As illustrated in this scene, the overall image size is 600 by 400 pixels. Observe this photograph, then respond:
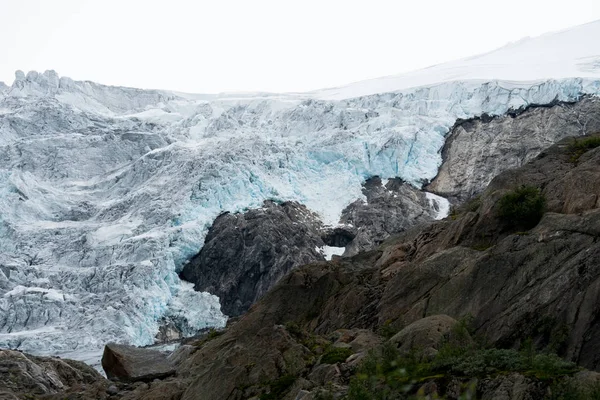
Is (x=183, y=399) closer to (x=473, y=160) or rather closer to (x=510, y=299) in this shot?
(x=510, y=299)

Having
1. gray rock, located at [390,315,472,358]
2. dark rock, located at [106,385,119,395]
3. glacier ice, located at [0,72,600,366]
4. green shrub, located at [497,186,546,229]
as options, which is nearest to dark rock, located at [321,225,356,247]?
glacier ice, located at [0,72,600,366]

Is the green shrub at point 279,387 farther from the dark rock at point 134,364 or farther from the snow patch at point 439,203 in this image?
the snow patch at point 439,203

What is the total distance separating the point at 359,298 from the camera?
18938mm

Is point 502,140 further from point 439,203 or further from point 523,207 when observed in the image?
point 523,207

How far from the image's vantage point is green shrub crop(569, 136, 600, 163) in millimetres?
19594

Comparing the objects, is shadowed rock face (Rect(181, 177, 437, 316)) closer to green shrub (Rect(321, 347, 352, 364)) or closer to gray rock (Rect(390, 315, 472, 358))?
green shrub (Rect(321, 347, 352, 364))

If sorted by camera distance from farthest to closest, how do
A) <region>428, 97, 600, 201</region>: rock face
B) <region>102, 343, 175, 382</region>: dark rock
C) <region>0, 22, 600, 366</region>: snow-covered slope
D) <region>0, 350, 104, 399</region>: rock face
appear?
<region>428, 97, 600, 201</region>: rock face < <region>0, 22, 600, 366</region>: snow-covered slope < <region>102, 343, 175, 382</region>: dark rock < <region>0, 350, 104, 399</region>: rock face

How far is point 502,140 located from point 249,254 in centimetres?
2599

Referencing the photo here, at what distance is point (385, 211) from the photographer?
6000cm

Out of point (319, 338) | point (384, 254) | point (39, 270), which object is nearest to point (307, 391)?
point (319, 338)

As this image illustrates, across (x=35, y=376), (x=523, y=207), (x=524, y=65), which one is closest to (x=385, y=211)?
(x=524, y=65)

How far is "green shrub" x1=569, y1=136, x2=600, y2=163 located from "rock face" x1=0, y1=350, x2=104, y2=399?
15.0m

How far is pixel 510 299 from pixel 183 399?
7277 mm

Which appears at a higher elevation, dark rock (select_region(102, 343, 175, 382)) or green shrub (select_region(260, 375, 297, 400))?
green shrub (select_region(260, 375, 297, 400))
